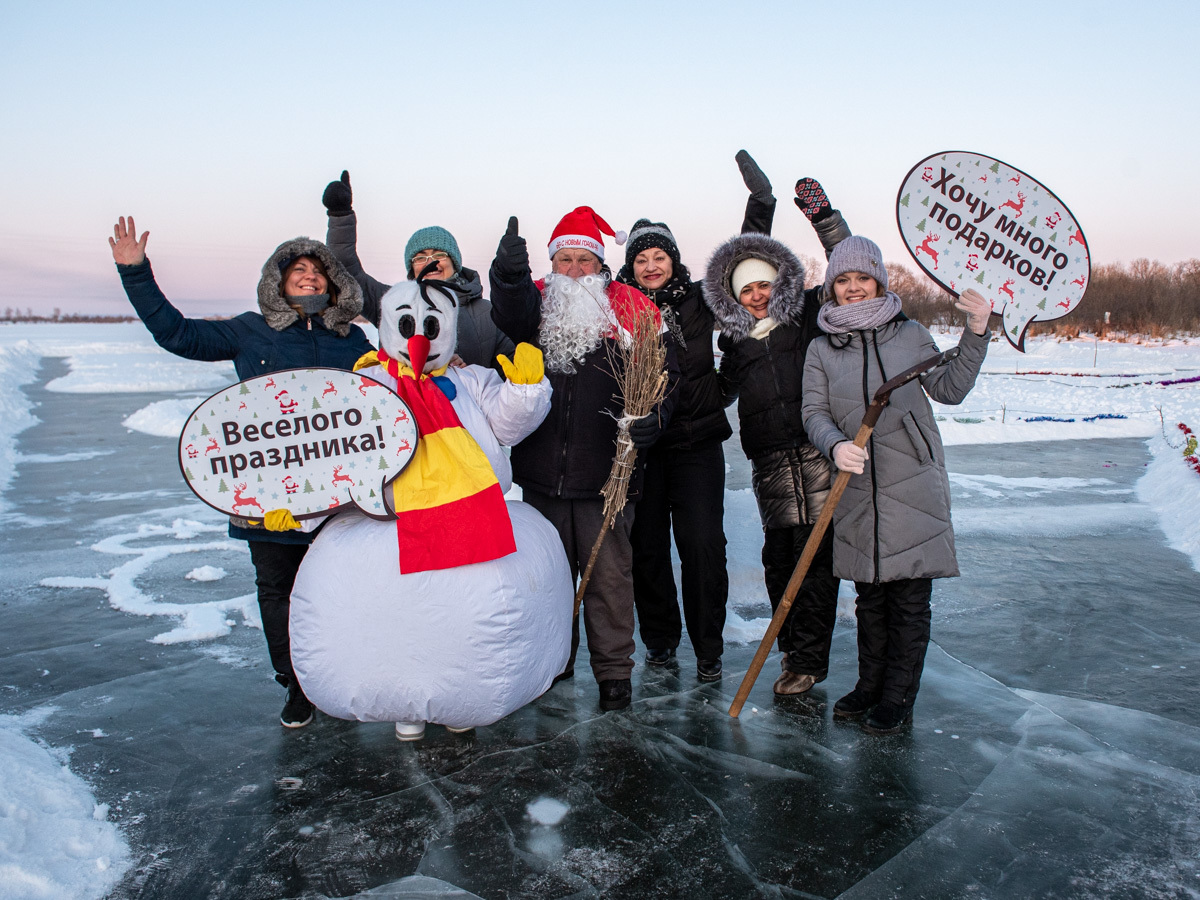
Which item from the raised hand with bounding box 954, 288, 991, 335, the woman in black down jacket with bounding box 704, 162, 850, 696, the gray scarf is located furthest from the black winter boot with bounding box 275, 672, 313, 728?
the raised hand with bounding box 954, 288, 991, 335

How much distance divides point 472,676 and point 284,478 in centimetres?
94

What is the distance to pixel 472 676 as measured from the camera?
8.47ft

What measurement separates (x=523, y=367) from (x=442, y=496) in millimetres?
516

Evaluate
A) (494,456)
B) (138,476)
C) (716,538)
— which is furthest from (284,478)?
(138,476)

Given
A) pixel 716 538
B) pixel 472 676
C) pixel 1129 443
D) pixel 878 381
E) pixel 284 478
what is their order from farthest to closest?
pixel 1129 443, pixel 716 538, pixel 878 381, pixel 284 478, pixel 472 676

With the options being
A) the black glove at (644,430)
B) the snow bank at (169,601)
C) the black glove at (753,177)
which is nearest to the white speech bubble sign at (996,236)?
the black glove at (753,177)

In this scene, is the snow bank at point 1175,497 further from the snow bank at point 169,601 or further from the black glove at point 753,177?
the snow bank at point 169,601

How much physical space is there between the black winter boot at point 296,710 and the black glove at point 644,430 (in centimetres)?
157

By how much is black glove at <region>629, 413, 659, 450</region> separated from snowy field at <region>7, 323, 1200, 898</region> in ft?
4.31

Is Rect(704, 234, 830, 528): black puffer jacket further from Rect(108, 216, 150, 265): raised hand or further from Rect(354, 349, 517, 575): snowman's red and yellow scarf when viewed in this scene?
Rect(108, 216, 150, 265): raised hand

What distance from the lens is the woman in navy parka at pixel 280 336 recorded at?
299 cm

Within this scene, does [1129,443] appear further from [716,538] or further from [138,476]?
[138,476]

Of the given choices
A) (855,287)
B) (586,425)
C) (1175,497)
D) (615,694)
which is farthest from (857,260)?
(1175,497)

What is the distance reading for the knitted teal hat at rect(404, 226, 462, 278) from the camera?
347cm
